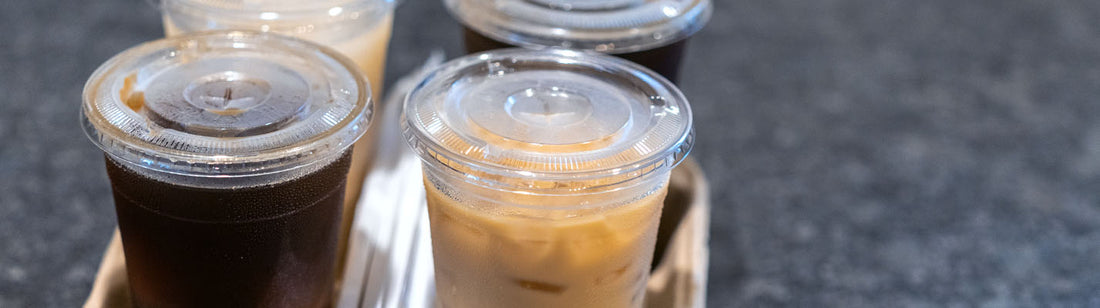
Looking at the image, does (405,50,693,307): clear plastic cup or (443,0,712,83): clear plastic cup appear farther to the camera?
(443,0,712,83): clear plastic cup

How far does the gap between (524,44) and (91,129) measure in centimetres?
42

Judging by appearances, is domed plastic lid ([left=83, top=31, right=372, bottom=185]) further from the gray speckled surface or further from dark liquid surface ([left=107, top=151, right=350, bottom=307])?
the gray speckled surface

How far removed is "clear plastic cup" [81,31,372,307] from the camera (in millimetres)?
696

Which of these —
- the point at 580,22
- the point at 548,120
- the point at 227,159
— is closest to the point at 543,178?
the point at 548,120

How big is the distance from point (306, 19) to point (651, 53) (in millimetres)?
347

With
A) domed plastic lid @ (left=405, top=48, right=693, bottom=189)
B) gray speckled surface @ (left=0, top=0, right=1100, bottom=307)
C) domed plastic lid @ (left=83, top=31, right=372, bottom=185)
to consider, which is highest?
domed plastic lid @ (left=405, top=48, right=693, bottom=189)

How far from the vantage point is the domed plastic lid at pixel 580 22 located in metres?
0.97

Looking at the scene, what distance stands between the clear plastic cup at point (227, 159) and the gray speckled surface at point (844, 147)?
521 millimetres

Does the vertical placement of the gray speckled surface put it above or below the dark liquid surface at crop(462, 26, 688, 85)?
below

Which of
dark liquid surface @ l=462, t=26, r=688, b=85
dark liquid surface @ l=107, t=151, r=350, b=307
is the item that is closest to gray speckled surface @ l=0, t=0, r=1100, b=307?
dark liquid surface @ l=462, t=26, r=688, b=85

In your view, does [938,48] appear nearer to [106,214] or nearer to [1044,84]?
[1044,84]

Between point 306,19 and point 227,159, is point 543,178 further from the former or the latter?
point 306,19

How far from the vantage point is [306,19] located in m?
0.95

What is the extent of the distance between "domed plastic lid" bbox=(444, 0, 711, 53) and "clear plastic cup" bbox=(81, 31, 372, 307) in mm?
211
